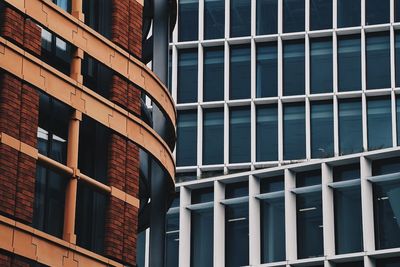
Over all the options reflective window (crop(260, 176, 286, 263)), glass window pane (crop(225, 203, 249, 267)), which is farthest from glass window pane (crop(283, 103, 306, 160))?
reflective window (crop(260, 176, 286, 263))

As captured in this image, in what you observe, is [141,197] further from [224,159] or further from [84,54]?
[224,159]

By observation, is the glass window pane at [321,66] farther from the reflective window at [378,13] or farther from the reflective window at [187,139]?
the reflective window at [187,139]

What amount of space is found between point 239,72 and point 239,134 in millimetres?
2855

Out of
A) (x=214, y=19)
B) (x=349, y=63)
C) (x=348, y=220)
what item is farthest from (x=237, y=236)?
(x=214, y=19)

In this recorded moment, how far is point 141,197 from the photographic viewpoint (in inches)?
1337

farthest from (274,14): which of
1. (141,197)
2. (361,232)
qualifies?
(141,197)

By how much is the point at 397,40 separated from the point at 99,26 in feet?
108

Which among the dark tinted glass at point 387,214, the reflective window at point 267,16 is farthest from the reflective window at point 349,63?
the dark tinted glass at point 387,214

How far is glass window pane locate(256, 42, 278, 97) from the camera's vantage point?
6256cm

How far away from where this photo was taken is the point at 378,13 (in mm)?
61938

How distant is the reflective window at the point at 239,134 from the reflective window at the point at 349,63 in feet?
14.3

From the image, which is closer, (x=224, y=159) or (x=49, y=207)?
(x=49, y=207)

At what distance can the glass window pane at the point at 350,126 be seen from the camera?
6081cm

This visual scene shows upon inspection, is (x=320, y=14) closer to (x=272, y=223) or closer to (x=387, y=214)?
(x=272, y=223)
